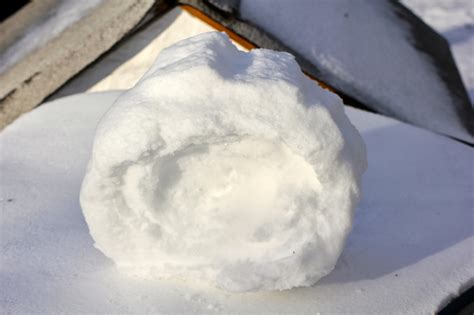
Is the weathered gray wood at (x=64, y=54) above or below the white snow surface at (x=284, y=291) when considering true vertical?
below

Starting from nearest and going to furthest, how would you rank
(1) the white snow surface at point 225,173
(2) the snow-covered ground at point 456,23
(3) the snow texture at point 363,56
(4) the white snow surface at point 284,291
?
(1) the white snow surface at point 225,173 → (4) the white snow surface at point 284,291 → (3) the snow texture at point 363,56 → (2) the snow-covered ground at point 456,23

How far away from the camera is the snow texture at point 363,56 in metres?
2.72

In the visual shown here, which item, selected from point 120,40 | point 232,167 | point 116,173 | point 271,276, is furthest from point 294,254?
point 120,40

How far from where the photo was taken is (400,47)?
3.08m

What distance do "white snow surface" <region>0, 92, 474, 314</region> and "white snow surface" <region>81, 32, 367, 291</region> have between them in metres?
0.06

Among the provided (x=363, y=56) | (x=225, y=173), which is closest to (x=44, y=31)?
(x=363, y=56)

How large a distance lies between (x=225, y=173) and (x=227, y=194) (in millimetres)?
41

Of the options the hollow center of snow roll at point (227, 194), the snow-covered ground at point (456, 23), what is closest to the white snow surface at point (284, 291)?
the hollow center of snow roll at point (227, 194)

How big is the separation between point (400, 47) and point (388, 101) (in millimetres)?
442

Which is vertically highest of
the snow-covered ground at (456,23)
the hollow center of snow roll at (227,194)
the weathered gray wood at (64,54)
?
the hollow center of snow roll at (227,194)

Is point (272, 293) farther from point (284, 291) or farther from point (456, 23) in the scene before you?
point (456, 23)

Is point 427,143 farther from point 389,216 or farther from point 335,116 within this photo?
point 335,116

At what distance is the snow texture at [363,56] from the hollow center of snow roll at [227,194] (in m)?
1.27

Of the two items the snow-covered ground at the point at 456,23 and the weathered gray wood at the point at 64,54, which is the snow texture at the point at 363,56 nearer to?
the weathered gray wood at the point at 64,54
